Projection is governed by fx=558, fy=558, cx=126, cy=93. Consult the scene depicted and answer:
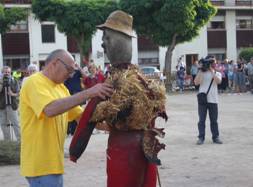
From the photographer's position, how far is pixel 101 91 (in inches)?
158

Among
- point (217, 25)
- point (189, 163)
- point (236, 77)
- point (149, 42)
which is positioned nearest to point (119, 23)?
point (189, 163)

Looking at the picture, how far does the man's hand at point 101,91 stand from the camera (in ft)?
13.0

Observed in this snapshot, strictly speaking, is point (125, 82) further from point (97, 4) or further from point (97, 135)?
point (97, 4)

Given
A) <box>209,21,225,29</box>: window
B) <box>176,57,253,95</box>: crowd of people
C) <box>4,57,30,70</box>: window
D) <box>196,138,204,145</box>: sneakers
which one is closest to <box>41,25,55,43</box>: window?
<box>4,57,30,70</box>: window

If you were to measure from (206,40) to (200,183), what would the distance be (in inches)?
1660

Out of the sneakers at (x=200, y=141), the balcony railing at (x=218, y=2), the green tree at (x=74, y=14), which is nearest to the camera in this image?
the sneakers at (x=200, y=141)

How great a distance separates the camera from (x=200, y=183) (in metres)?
7.87

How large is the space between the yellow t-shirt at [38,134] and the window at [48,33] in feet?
133

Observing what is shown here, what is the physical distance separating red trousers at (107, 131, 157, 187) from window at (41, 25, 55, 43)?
40.7 m

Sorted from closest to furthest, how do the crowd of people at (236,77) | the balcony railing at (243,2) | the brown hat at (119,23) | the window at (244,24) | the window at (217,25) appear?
1. the brown hat at (119,23)
2. the crowd of people at (236,77)
3. the window at (217,25)
4. the balcony railing at (243,2)
5. the window at (244,24)

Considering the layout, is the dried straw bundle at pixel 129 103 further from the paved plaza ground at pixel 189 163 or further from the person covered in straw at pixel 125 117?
the paved plaza ground at pixel 189 163

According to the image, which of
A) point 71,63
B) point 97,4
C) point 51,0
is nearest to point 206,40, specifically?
point 97,4

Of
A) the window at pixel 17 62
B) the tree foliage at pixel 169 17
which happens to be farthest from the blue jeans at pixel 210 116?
the window at pixel 17 62

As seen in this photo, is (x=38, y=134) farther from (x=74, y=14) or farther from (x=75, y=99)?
(x=74, y=14)
